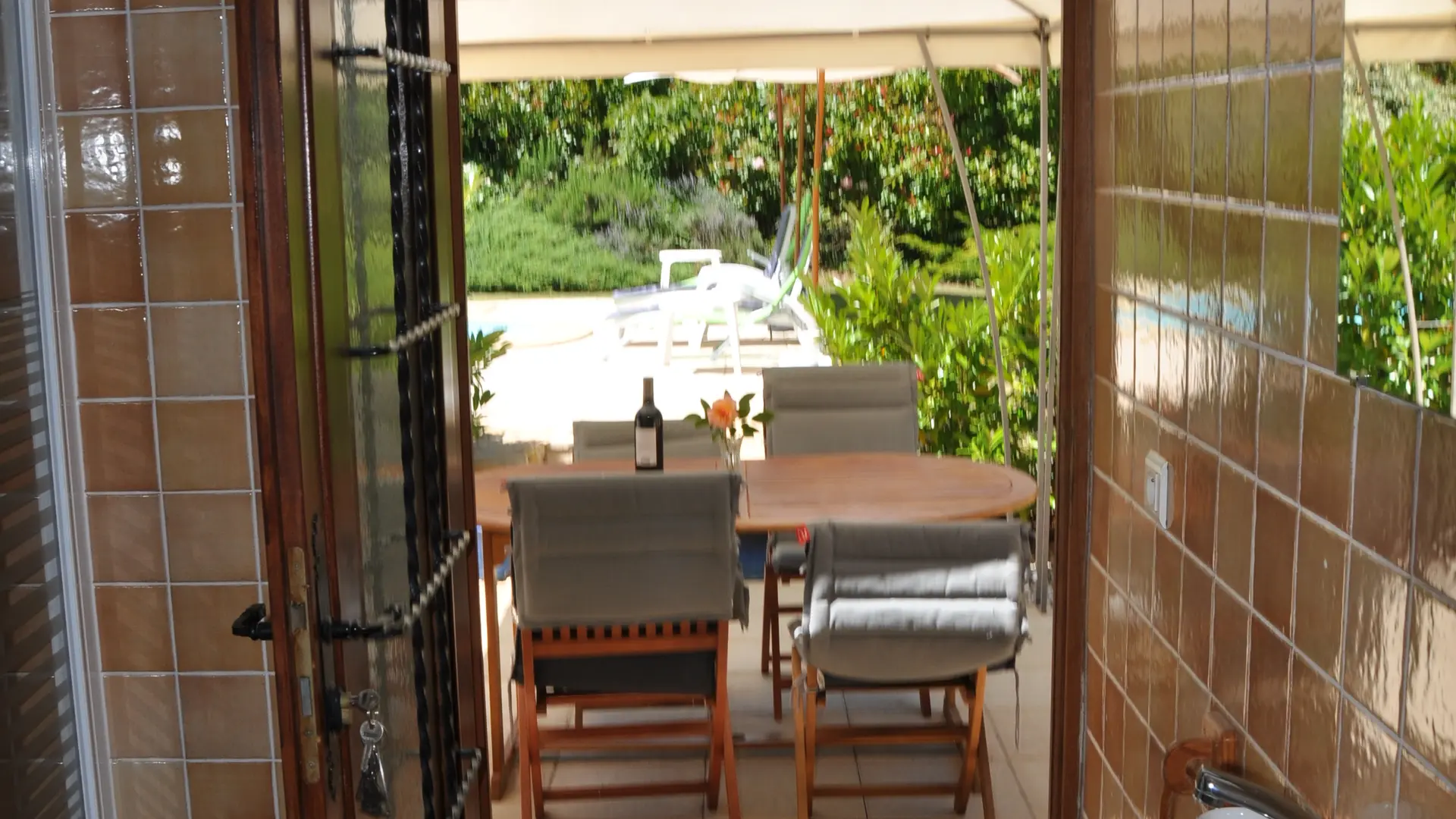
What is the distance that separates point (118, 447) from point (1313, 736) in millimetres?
1393

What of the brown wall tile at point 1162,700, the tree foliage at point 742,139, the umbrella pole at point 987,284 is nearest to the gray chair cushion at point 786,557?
the umbrella pole at point 987,284

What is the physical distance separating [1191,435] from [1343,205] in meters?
0.46

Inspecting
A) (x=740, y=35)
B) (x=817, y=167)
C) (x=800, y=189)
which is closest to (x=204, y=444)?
(x=740, y=35)

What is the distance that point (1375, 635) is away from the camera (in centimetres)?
121

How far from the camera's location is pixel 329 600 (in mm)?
1558

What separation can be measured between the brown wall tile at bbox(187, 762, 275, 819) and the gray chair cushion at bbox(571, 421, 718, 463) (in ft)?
7.33

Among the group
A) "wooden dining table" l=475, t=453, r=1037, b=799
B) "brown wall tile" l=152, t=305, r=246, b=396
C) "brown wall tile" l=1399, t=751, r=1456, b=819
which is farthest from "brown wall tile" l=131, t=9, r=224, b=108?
"wooden dining table" l=475, t=453, r=1037, b=799

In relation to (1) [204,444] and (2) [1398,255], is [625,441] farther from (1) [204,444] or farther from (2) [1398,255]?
(2) [1398,255]

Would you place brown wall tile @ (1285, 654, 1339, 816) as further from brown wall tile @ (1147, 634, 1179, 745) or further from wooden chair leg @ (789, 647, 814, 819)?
wooden chair leg @ (789, 647, 814, 819)

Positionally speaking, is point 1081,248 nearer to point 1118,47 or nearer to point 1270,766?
point 1118,47

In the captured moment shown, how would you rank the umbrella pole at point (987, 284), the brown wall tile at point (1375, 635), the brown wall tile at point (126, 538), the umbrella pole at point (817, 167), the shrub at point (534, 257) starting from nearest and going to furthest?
the brown wall tile at point (1375, 635) < the brown wall tile at point (126, 538) < the umbrella pole at point (987, 284) < the umbrella pole at point (817, 167) < the shrub at point (534, 257)

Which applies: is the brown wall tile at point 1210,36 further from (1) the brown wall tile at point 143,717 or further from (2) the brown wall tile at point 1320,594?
(1) the brown wall tile at point 143,717

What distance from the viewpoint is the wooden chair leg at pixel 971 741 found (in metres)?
3.18

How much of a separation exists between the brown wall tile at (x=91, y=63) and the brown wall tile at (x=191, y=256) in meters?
0.15
